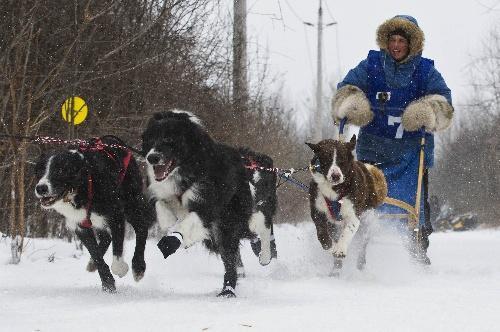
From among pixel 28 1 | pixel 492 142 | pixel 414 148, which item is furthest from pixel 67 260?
pixel 492 142

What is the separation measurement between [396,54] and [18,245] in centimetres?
422

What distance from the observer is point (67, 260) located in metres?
8.26

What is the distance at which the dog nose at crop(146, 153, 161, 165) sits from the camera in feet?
17.2

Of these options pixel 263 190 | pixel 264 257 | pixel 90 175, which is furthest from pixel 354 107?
pixel 90 175

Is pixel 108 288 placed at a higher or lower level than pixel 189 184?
lower

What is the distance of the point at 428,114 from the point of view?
23.9ft

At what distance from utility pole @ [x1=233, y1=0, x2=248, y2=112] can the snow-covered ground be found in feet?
15.6

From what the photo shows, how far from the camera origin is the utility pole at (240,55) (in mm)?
13141

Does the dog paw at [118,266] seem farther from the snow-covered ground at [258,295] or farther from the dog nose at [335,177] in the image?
the dog nose at [335,177]

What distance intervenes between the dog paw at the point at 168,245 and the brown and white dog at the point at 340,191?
1.96 meters

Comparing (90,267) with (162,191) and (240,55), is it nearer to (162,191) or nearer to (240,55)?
(162,191)

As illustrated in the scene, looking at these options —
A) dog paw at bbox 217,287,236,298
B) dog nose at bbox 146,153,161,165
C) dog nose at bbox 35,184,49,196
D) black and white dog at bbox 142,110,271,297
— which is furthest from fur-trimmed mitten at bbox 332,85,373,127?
dog nose at bbox 35,184,49,196

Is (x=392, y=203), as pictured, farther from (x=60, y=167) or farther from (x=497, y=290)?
(x=60, y=167)

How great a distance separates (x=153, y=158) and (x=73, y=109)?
273cm
